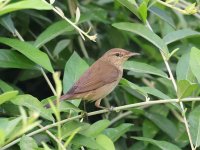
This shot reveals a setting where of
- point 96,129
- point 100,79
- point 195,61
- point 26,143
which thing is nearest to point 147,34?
point 195,61

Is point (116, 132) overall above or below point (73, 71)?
below

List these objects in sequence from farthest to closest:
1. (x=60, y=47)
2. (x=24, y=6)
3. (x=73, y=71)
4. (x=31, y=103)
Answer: (x=60, y=47) < (x=73, y=71) < (x=31, y=103) < (x=24, y=6)

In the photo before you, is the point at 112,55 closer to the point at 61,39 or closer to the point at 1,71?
the point at 61,39

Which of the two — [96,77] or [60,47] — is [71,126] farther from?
[60,47]

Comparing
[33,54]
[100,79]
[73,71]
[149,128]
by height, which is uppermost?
[33,54]

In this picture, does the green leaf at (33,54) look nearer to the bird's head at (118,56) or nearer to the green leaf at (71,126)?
the green leaf at (71,126)

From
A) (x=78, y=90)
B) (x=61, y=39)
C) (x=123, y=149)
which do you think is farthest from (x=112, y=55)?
(x=78, y=90)

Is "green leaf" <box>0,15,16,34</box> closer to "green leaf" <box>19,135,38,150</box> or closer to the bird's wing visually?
the bird's wing
